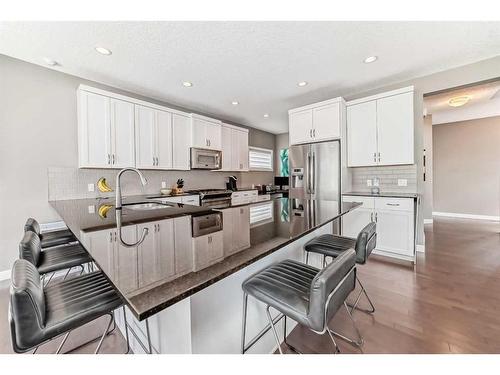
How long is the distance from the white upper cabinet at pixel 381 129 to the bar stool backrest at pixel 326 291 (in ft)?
9.56

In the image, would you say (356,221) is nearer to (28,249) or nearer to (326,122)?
(326,122)

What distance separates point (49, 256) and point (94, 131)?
75.7 inches

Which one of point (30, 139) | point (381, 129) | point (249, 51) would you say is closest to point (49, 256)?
point (30, 139)

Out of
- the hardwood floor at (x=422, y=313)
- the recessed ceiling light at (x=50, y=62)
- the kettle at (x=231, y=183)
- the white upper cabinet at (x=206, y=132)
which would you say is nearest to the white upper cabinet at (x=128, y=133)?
the white upper cabinet at (x=206, y=132)

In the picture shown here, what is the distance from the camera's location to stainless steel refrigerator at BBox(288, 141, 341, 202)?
3494 mm

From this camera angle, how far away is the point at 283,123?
5.50m

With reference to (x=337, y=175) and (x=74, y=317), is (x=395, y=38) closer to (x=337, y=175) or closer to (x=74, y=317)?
(x=337, y=175)

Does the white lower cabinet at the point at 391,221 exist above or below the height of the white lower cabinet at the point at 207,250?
below

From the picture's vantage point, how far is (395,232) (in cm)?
300

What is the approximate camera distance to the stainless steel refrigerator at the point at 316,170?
3494 mm

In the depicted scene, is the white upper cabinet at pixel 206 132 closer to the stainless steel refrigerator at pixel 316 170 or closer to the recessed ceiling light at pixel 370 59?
the stainless steel refrigerator at pixel 316 170

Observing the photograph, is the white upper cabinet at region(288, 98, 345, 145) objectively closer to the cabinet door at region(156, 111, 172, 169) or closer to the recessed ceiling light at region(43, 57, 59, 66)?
the cabinet door at region(156, 111, 172, 169)

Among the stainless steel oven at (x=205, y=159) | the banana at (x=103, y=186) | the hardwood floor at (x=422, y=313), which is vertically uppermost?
the stainless steel oven at (x=205, y=159)

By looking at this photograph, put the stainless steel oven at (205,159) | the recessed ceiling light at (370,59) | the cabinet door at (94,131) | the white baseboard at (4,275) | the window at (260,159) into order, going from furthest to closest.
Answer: the window at (260,159), the stainless steel oven at (205,159), the cabinet door at (94,131), the recessed ceiling light at (370,59), the white baseboard at (4,275)
